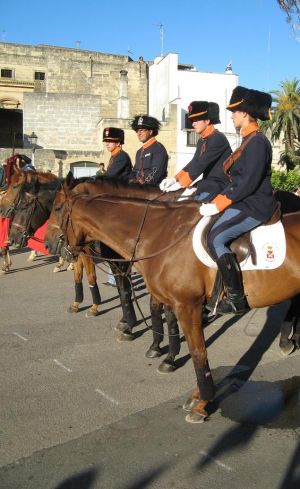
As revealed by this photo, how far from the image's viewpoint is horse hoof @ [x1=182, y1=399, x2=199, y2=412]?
4.56 metres

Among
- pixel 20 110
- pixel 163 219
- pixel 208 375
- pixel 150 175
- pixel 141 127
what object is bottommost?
pixel 208 375

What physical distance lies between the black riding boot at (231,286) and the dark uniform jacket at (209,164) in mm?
1411

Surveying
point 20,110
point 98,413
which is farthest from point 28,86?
point 98,413

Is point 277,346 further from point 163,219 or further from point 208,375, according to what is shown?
point 163,219

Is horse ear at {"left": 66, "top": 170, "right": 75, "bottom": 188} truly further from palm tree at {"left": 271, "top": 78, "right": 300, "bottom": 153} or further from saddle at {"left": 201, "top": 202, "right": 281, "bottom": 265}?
palm tree at {"left": 271, "top": 78, "right": 300, "bottom": 153}

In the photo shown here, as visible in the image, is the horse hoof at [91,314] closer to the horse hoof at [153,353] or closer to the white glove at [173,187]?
the horse hoof at [153,353]

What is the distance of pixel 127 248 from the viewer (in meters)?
5.06

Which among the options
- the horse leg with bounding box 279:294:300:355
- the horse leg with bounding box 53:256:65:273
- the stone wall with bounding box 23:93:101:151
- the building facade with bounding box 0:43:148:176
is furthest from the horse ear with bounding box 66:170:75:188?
the stone wall with bounding box 23:93:101:151

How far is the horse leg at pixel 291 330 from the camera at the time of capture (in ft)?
20.2

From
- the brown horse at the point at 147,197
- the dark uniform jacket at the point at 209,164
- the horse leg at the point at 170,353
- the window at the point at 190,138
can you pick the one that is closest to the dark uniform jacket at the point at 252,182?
the dark uniform jacket at the point at 209,164

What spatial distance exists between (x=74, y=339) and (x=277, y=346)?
2.76 meters

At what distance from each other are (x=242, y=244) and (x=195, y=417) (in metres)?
Answer: 1.63

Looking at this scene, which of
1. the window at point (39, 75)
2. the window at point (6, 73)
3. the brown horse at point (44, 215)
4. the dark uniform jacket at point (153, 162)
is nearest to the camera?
the dark uniform jacket at point (153, 162)

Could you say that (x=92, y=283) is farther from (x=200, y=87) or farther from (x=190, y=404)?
(x=200, y=87)
